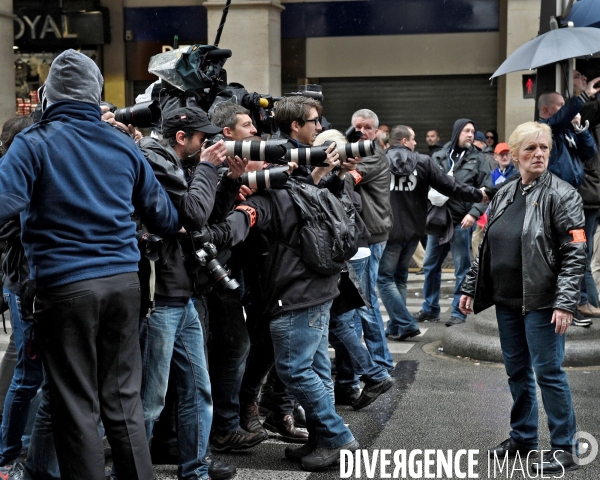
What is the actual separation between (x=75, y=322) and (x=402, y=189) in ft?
17.1

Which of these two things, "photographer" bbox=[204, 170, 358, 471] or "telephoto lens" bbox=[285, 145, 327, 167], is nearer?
"photographer" bbox=[204, 170, 358, 471]

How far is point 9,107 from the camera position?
15.5 m

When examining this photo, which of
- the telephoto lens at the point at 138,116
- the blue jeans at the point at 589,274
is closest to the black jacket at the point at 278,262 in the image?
the telephoto lens at the point at 138,116

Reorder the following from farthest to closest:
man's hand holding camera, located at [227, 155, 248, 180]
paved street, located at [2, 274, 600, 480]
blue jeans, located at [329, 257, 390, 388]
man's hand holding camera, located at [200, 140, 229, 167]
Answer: blue jeans, located at [329, 257, 390, 388] < paved street, located at [2, 274, 600, 480] < man's hand holding camera, located at [227, 155, 248, 180] < man's hand holding camera, located at [200, 140, 229, 167]

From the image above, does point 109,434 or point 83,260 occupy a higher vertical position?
point 83,260

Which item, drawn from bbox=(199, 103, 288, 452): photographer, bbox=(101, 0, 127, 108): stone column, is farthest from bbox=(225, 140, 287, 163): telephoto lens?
bbox=(101, 0, 127, 108): stone column

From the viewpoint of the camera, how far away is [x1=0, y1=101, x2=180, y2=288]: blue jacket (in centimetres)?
367

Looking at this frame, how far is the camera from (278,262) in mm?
5027

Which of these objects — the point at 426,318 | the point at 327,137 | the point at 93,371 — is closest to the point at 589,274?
the point at 426,318

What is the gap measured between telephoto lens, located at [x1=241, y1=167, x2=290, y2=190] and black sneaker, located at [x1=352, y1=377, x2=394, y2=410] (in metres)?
1.96

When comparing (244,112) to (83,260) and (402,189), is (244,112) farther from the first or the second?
(402,189)

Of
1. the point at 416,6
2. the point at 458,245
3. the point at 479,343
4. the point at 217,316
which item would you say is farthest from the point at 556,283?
the point at 416,6

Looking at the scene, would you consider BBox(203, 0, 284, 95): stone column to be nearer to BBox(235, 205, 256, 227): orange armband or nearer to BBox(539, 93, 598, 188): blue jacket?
BBox(539, 93, 598, 188): blue jacket

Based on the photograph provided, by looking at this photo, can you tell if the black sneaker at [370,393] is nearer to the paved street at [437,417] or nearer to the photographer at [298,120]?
the paved street at [437,417]
